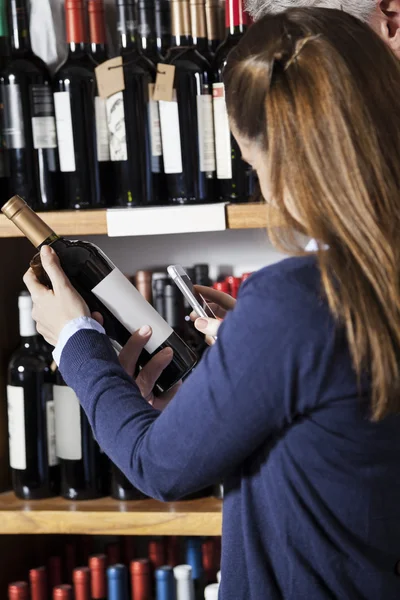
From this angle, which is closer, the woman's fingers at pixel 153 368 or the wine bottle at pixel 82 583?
the woman's fingers at pixel 153 368

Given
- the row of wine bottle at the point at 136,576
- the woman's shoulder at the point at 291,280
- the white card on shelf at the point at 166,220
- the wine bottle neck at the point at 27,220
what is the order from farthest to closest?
the row of wine bottle at the point at 136,576, the white card on shelf at the point at 166,220, the wine bottle neck at the point at 27,220, the woman's shoulder at the point at 291,280

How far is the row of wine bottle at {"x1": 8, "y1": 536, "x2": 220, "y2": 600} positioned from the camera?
144 cm

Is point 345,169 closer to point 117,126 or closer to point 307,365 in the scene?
point 307,365

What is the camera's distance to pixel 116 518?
1428 mm

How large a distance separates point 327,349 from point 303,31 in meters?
0.29

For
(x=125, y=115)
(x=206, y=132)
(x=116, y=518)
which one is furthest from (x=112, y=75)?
(x=116, y=518)

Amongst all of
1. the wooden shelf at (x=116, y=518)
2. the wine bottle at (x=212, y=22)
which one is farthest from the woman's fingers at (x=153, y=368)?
the wine bottle at (x=212, y=22)

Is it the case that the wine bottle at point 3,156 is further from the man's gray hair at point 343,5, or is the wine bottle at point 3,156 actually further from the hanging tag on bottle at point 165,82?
the man's gray hair at point 343,5

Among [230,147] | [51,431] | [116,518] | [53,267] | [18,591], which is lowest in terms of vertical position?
[18,591]

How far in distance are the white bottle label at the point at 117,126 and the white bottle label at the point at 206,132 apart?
12 centimetres

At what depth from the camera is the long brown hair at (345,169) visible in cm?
74

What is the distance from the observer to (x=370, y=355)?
2.44ft

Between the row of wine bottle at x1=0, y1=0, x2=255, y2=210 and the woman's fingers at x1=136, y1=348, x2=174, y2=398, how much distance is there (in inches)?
17.1

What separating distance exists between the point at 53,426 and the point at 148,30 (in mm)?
688
